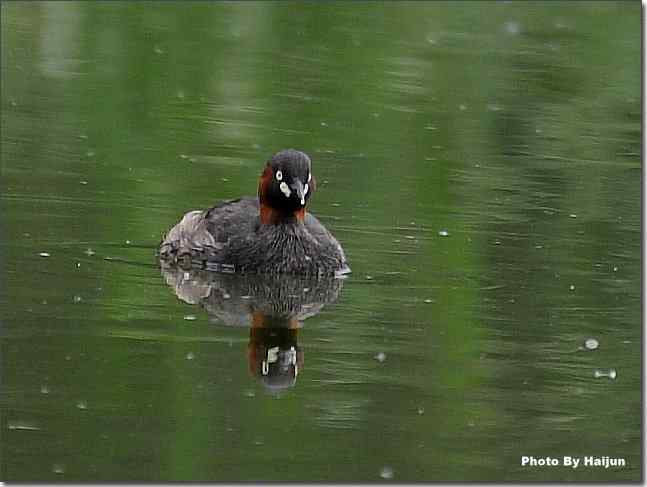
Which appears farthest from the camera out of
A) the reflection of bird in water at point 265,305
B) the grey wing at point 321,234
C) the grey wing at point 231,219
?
the grey wing at point 231,219

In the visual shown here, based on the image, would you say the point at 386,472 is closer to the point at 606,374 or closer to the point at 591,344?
the point at 606,374

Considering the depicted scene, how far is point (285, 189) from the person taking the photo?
13.9m

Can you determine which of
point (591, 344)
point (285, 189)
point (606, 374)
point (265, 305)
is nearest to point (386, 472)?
point (606, 374)

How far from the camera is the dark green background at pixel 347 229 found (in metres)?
10.2

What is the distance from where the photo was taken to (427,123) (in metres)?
19.6

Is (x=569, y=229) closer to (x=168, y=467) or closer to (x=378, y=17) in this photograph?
(x=168, y=467)

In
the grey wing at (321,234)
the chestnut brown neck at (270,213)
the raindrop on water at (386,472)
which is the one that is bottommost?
the raindrop on water at (386,472)

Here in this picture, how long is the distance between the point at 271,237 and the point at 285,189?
354 millimetres

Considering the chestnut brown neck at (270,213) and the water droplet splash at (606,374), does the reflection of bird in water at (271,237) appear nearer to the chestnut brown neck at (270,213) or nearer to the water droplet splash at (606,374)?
the chestnut brown neck at (270,213)

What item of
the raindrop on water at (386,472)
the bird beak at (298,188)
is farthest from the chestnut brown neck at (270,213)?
the raindrop on water at (386,472)

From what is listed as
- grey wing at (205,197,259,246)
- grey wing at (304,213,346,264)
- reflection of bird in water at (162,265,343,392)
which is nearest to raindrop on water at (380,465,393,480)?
reflection of bird in water at (162,265,343,392)

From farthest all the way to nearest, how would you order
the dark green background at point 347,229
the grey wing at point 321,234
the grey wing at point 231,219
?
1. the grey wing at point 231,219
2. the grey wing at point 321,234
3. the dark green background at point 347,229

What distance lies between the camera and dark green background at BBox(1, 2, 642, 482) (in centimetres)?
1018

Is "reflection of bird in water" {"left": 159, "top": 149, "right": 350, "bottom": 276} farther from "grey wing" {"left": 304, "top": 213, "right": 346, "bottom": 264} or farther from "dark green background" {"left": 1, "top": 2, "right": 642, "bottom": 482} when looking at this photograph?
"dark green background" {"left": 1, "top": 2, "right": 642, "bottom": 482}
